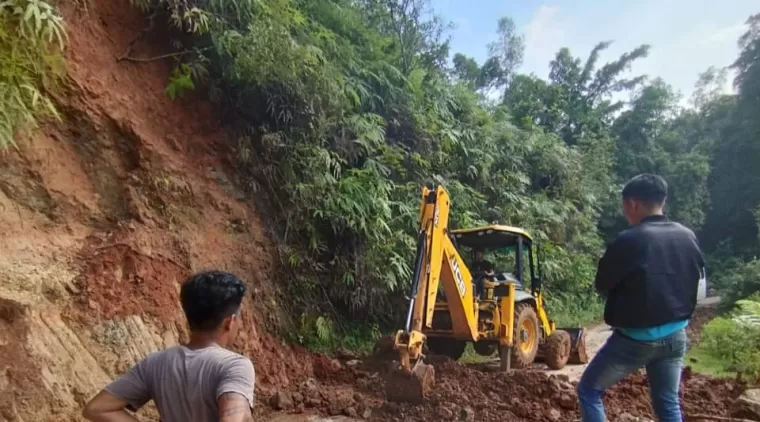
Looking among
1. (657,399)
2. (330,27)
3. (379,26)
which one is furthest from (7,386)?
(379,26)

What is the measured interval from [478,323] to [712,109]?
34.0m

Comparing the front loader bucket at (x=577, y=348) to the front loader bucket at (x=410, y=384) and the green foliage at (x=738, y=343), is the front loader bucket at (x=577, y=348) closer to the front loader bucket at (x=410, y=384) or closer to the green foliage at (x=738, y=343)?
the green foliage at (x=738, y=343)

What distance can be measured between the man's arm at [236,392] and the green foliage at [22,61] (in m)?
4.07

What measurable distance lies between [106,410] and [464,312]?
5.65 m

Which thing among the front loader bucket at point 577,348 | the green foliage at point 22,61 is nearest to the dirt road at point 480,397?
the front loader bucket at point 577,348

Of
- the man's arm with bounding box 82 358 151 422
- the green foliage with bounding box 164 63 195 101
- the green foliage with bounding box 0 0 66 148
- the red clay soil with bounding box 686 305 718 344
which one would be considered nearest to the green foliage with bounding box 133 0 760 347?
the green foliage with bounding box 164 63 195 101

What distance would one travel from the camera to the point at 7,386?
13.0ft

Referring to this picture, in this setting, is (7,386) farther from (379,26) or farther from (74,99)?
(379,26)

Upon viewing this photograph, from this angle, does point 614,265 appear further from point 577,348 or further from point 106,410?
point 577,348

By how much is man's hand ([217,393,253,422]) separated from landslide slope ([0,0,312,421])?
3002mm

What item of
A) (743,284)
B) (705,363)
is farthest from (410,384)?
(743,284)

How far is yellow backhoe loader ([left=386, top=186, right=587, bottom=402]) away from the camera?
574 cm

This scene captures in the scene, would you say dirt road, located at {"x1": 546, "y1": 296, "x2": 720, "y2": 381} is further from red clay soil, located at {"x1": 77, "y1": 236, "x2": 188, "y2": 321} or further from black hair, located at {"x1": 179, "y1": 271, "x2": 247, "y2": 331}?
black hair, located at {"x1": 179, "y1": 271, "x2": 247, "y2": 331}

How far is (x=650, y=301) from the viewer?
3.14 metres
